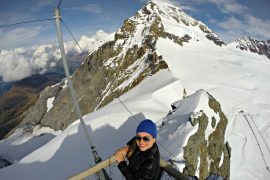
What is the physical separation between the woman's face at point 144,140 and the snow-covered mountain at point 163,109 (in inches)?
91.0

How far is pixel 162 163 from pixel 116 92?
5412 centimetres

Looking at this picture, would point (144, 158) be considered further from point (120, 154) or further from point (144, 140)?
point (120, 154)

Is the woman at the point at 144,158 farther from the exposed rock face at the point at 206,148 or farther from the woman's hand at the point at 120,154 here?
the exposed rock face at the point at 206,148

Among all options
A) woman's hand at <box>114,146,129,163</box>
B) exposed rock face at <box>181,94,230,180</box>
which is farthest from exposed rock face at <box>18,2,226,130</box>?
woman's hand at <box>114,146,129,163</box>

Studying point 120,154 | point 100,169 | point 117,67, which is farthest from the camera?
point 117,67

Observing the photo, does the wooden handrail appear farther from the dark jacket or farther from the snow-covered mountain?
the snow-covered mountain

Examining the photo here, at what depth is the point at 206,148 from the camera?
24.2 metres

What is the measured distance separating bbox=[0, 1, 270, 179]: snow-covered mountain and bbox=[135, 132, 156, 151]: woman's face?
2.31 m

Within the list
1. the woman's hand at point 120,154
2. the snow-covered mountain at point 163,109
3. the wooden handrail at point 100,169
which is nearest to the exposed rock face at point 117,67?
the snow-covered mountain at point 163,109

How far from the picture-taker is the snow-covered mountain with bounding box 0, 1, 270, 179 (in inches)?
971

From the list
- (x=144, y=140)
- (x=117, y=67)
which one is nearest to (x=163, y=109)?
(x=144, y=140)

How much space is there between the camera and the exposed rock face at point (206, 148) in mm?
20317

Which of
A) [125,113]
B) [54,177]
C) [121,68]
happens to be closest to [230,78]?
[121,68]

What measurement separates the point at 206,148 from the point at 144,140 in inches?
719
